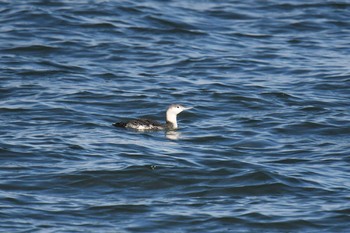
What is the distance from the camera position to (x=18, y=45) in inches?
890

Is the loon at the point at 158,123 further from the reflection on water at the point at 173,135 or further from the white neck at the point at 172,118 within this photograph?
the reflection on water at the point at 173,135

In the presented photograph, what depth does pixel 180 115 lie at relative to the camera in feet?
60.7

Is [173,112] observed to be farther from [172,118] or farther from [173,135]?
[173,135]

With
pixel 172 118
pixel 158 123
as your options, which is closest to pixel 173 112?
pixel 172 118

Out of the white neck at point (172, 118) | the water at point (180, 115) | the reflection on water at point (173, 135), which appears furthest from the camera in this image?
the white neck at point (172, 118)

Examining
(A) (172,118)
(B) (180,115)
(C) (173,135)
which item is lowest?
(B) (180,115)

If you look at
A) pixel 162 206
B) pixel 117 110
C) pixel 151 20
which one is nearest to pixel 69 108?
pixel 117 110

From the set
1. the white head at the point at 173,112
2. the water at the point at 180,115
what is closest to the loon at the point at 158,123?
the white head at the point at 173,112

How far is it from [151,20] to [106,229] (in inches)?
563

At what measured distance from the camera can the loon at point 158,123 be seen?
53.9ft

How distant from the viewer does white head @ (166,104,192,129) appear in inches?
673

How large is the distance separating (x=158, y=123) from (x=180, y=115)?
1503 mm

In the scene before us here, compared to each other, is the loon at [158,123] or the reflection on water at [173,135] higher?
the loon at [158,123]

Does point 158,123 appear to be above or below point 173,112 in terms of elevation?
below
